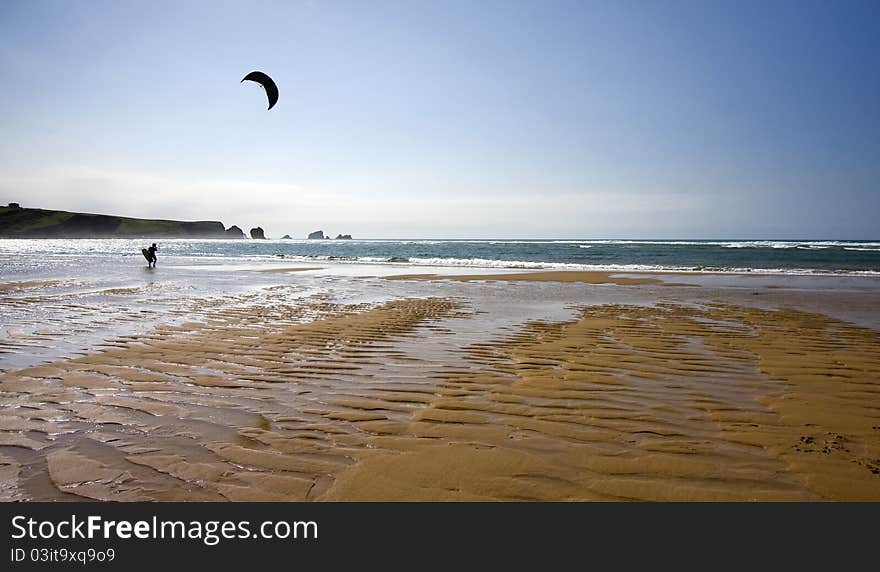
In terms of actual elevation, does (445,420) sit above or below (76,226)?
below

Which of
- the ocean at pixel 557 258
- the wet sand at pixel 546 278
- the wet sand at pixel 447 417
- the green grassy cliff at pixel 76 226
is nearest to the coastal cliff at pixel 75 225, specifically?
the green grassy cliff at pixel 76 226

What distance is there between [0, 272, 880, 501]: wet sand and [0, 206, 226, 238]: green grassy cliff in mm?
172569

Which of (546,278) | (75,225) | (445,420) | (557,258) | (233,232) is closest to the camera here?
(445,420)

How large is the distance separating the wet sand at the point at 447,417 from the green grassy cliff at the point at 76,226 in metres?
173

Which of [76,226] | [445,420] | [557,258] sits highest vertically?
[76,226]

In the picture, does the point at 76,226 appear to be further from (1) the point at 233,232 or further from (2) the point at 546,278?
(2) the point at 546,278

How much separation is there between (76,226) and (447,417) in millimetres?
182771

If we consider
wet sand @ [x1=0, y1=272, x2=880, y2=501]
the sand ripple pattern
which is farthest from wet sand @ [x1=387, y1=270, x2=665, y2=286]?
the sand ripple pattern

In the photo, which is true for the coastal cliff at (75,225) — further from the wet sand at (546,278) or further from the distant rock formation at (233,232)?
the wet sand at (546,278)

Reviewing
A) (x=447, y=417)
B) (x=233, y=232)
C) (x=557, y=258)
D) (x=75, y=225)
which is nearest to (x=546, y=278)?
(x=447, y=417)

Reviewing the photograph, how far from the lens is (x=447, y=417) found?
4.21 metres

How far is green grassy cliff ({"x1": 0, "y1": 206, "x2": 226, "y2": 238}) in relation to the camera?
13575 centimetres
